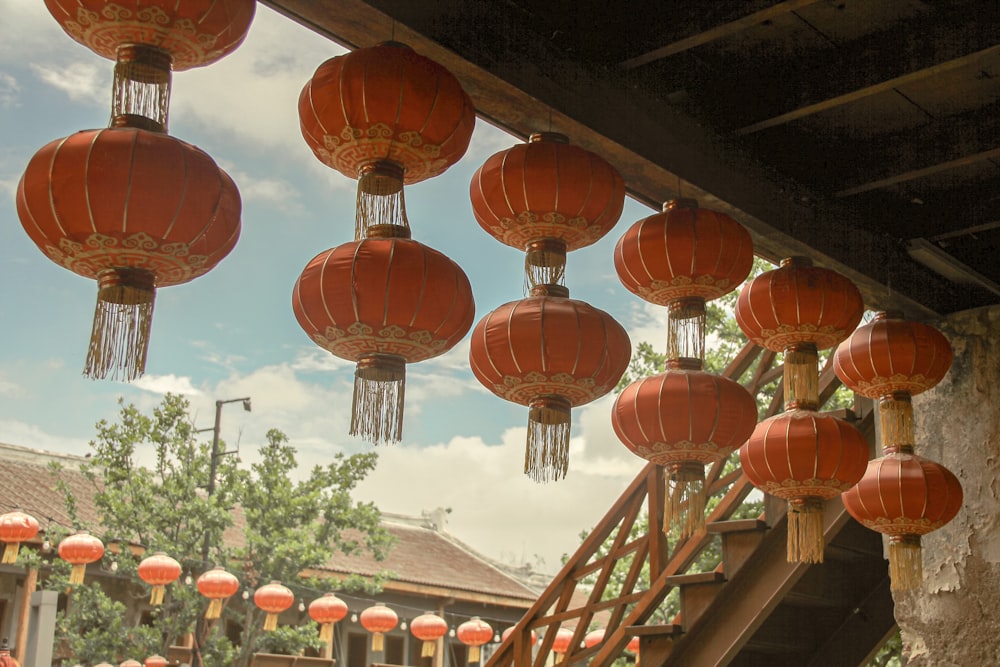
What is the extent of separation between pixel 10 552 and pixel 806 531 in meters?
8.62

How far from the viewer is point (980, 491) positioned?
13.8 ft

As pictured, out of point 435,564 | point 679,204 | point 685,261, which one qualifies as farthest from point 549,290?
point 435,564

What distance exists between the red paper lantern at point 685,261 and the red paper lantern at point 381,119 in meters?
0.91

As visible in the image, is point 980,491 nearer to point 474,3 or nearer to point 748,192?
point 748,192

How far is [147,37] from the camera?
2.10m

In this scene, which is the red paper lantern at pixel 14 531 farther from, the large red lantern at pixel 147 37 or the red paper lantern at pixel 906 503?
the large red lantern at pixel 147 37

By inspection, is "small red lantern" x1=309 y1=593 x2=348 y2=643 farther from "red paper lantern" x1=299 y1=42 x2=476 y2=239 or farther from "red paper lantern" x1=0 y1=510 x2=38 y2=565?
"red paper lantern" x1=299 y1=42 x2=476 y2=239

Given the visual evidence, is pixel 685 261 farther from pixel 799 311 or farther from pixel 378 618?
pixel 378 618

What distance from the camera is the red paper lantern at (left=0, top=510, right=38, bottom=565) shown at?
9797 mm

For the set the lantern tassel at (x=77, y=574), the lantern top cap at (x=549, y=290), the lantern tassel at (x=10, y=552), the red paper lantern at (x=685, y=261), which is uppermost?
the red paper lantern at (x=685, y=261)

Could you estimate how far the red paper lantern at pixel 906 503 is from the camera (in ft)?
12.8

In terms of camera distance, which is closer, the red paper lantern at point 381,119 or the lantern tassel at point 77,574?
the red paper lantern at point 381,119

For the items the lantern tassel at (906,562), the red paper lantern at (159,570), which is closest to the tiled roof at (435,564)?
the red paper lantern at (159,570)

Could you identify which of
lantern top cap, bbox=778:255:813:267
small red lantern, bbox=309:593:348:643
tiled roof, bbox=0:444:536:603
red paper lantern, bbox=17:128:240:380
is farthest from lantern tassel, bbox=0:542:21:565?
red paper lantern, bbox=17:128:240:380
